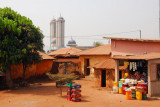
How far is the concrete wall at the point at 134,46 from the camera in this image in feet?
53.8

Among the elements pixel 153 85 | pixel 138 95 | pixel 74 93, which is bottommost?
A: pixel 138 95

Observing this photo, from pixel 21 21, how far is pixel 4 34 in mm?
1905

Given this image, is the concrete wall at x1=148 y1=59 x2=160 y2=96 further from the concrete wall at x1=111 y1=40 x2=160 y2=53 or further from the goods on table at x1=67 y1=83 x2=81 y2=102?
the goods on table at x1=67 y1=83 x2=81 y2=102

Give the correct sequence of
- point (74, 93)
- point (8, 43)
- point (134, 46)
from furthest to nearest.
A: point (134, 46)
point (8, 43)
point (74, 93)

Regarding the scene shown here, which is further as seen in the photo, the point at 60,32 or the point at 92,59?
the point at 60,32

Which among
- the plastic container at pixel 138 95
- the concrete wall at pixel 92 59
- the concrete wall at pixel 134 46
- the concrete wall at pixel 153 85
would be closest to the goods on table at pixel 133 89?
the plastic container at pixel 138 95

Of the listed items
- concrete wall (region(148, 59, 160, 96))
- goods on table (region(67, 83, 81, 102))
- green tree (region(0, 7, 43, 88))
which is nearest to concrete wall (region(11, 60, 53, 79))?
green tree (region(0, 7, 43, 88))

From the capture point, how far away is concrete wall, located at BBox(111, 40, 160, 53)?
53.8ft

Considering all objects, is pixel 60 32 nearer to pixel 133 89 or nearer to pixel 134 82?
pixel 134 82

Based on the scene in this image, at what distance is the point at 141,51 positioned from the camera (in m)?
17.0

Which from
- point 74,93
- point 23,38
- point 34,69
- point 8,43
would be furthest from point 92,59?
point 74,93

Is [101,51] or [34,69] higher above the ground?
[101,51]

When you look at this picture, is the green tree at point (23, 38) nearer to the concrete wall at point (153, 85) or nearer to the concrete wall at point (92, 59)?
the concrete wall at point (92, 59)

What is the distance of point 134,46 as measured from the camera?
57.5 feet
